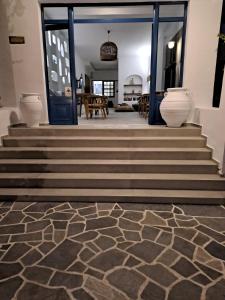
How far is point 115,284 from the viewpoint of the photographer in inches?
60.3

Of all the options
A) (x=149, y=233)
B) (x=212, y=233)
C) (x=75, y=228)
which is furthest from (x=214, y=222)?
(x=75, y=228)

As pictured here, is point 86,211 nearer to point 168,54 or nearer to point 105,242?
point 105,242

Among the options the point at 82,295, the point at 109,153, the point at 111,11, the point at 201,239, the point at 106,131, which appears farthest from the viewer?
the point at 111,11

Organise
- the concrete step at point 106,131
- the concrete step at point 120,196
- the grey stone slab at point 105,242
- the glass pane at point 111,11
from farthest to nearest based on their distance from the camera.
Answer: the glass pane at point 111,11
the concrete step at point 106,131
the concrete step at point 120,196
the grey stone slab at point 105,242

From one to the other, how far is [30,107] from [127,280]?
3386 mm

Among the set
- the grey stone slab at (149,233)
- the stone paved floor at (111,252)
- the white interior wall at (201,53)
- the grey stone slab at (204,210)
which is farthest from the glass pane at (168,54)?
the grey stone slab at (149,233)

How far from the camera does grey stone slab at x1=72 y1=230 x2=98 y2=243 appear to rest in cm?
204

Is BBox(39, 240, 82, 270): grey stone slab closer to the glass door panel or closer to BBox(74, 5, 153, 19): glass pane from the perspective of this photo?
the glass door panel

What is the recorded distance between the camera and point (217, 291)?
1471mm

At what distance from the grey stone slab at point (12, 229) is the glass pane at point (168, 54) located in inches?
193

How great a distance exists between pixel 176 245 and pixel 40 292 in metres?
1.20

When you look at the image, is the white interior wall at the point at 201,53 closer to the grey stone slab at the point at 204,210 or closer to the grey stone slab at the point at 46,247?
the grey stone slab at the point at 204,210

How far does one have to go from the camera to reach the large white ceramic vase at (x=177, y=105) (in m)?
3.78

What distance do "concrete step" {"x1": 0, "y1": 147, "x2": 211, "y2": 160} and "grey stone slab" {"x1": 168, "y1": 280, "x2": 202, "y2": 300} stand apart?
6.33 feet
